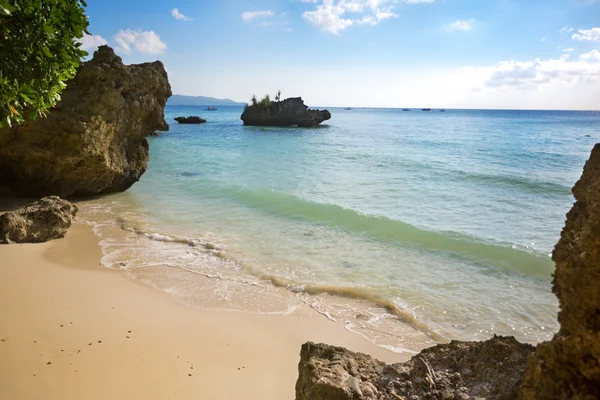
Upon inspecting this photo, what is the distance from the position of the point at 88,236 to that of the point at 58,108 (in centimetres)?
428

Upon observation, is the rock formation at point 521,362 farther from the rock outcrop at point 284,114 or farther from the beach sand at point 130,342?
the rock outcrop at point 284,114

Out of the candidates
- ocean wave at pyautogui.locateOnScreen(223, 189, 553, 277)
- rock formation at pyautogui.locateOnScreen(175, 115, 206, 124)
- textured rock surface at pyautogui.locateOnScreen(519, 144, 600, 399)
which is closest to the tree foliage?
textured rock surface at pyautogui.locateOnScreen(519, 144, 600, 399)

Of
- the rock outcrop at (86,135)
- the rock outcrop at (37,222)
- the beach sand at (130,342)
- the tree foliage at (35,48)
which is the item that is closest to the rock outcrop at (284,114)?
the rock outcrop at (86,135)

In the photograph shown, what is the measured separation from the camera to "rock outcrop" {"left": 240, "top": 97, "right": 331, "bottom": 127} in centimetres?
5853

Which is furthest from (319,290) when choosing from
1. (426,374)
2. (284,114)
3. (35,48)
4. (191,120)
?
(191,120)

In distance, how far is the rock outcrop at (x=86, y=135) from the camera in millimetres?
11398

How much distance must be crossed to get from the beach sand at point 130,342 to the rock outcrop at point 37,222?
1026mm

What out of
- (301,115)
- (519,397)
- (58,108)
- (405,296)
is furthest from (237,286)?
(301,115)

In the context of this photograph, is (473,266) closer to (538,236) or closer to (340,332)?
(538,236)

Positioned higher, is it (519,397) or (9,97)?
(9,97)

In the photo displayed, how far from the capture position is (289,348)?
5.53 metres

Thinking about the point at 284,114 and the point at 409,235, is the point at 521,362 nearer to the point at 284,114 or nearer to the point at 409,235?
the point at 409,235

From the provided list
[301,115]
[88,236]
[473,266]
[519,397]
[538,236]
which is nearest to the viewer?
[519,397]

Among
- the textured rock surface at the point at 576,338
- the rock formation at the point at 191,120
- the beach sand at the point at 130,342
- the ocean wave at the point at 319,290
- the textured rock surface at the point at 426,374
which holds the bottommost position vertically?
the ocean wave at the point at 319,290
